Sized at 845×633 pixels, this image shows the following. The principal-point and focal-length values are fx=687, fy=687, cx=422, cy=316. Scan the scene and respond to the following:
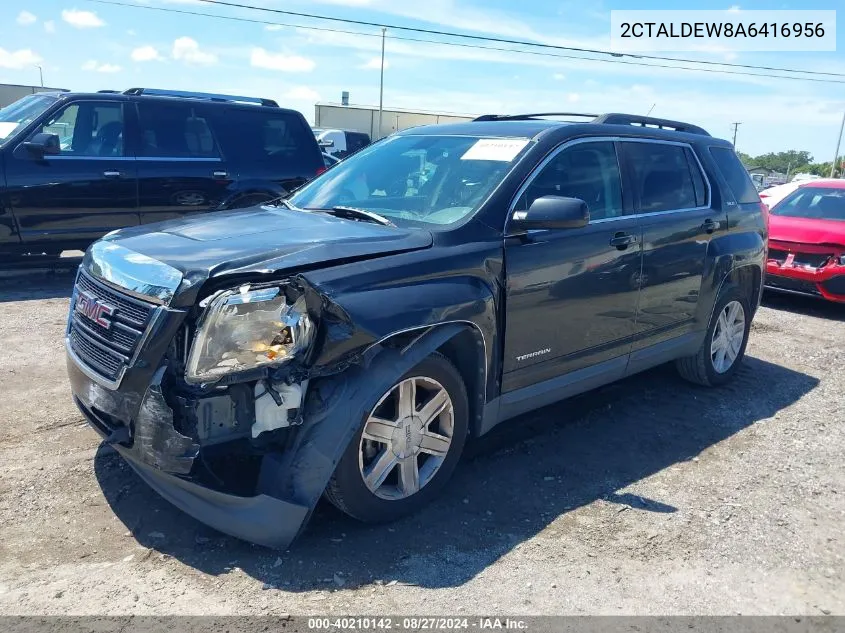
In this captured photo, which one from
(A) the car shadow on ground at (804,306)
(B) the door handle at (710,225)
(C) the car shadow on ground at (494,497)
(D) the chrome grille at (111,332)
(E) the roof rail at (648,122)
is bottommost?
(A) the car shadow on ground at (804,306)

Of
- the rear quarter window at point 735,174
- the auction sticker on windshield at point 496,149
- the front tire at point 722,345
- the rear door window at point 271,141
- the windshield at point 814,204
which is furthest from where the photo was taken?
the windshield at point 814,204

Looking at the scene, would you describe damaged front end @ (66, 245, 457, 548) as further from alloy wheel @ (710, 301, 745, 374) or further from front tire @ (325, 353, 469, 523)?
alloy wheel @ (710, 301, 745, 374)

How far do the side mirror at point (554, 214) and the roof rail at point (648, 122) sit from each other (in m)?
1.23

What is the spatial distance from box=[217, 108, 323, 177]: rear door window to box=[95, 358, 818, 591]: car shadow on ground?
17.7 ft

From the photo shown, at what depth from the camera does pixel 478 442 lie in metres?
4.29

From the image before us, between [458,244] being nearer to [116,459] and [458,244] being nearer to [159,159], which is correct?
[116,459]

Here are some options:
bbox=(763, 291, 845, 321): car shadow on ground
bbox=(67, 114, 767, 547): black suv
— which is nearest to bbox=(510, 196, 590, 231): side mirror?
bbox=(67, 114, 767, 547): black suv

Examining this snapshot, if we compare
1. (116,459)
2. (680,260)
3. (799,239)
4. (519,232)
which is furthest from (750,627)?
(799,239)

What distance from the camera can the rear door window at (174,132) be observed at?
7977mm

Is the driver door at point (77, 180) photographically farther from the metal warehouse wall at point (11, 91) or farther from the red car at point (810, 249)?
the metal warehouse wall at point (11, 91)

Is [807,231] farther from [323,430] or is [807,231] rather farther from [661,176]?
[323,430]

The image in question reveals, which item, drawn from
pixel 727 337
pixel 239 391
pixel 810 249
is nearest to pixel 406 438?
pixel 239 391

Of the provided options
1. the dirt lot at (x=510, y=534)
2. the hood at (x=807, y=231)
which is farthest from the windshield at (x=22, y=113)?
the hood at (x=807, y=231)

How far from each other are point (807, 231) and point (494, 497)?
7.03m
